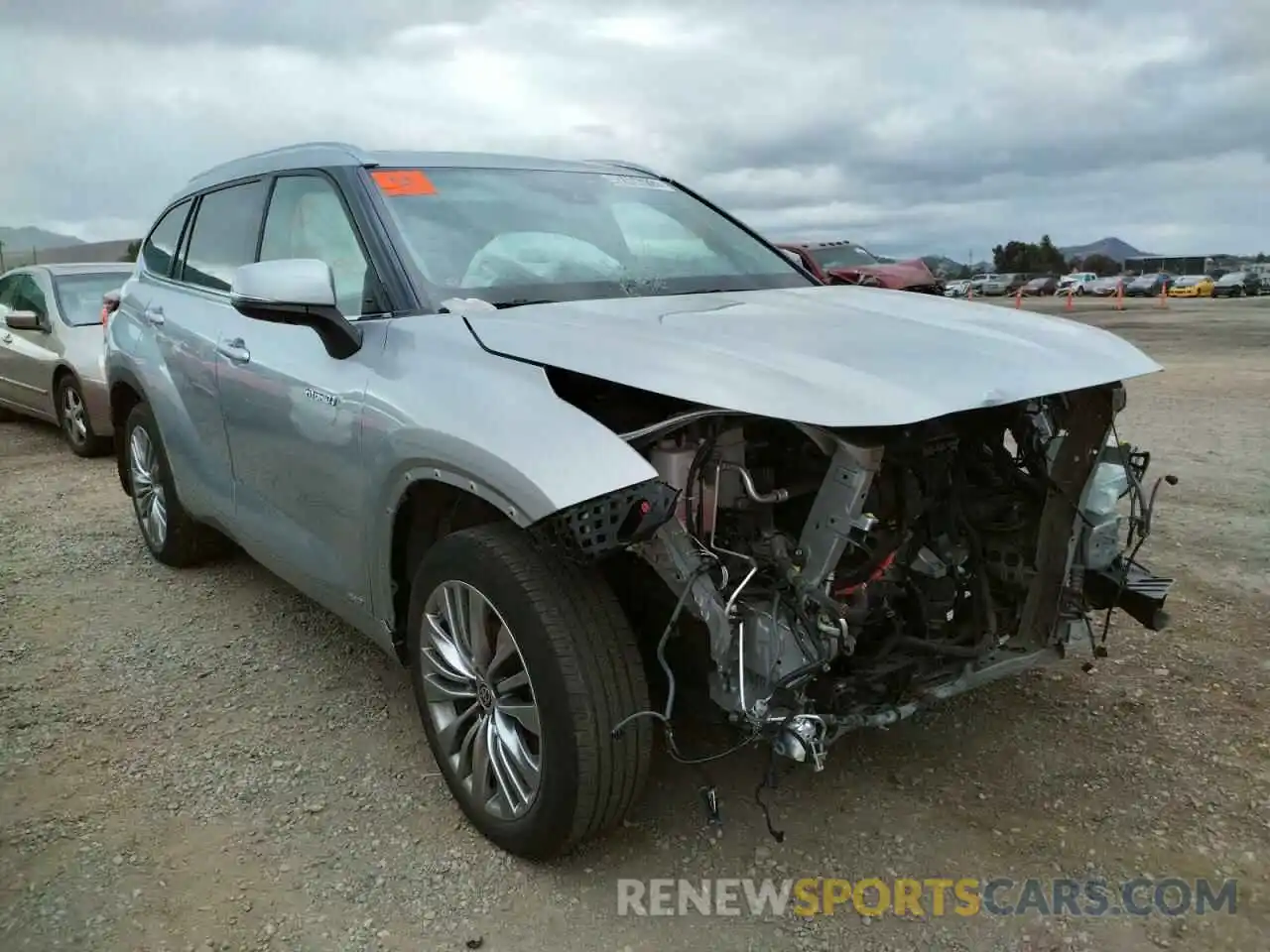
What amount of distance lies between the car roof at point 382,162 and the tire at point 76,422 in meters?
4.42

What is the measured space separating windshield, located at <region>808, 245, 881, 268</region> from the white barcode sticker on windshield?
14116 mm

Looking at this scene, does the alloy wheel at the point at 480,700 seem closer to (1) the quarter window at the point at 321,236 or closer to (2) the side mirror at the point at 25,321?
(1) the quarter window at the point at 321,236

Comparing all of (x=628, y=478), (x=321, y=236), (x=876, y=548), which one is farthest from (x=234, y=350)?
(x=876, y=548)

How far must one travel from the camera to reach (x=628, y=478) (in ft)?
7.49

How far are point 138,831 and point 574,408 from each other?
1.80 metres

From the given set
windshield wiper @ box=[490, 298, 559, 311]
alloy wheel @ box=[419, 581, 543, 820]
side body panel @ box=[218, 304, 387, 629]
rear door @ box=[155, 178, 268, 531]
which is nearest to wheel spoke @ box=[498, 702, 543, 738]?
alloy wheel @ box=[419, 581, 543, 820]

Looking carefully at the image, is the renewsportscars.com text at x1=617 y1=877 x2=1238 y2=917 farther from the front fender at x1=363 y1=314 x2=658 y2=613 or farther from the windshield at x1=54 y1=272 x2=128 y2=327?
the windshield at x1=54 y1=272 x2=128 y2=327

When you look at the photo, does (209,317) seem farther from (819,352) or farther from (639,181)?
(819,352)

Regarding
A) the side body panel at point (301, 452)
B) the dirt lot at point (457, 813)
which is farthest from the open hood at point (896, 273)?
the side body panel at point (301, 452)

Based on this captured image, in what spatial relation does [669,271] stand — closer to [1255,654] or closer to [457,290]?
[457,290]

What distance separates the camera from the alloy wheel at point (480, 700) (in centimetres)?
266

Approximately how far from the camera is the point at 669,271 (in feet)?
11.6

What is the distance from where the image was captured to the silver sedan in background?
8.05 m

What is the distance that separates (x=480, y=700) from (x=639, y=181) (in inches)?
89.6
